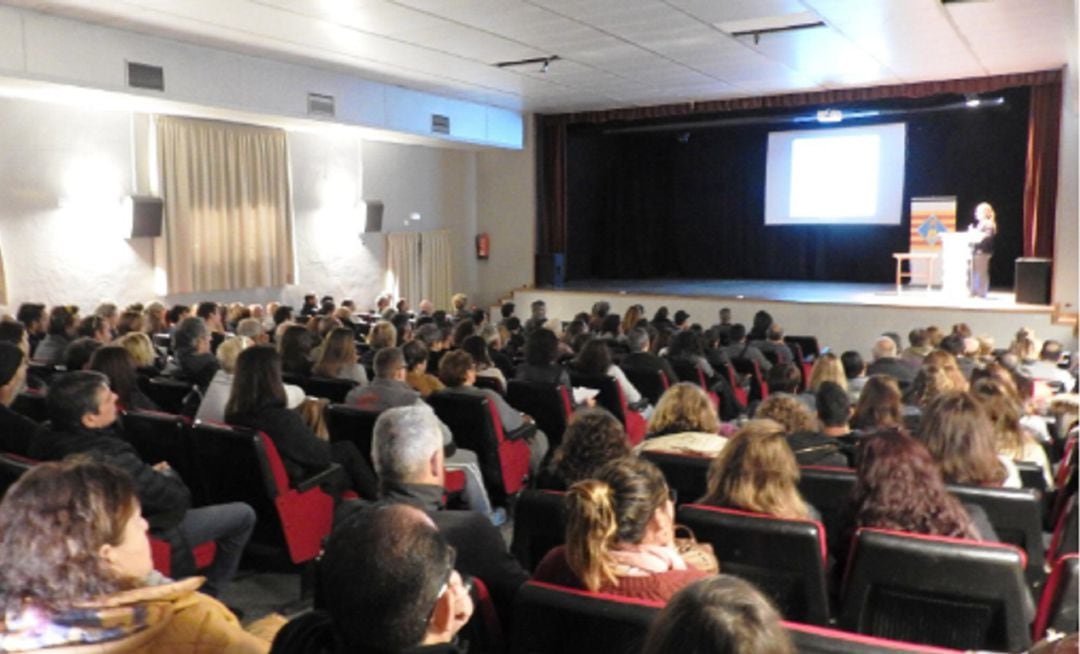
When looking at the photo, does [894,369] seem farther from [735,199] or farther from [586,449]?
[735,199]

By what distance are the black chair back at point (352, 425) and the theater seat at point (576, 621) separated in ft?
7.95

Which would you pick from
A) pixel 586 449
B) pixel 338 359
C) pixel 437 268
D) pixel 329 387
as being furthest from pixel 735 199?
pixel 586 449

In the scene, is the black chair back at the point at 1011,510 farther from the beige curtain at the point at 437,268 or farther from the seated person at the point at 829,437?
the beige curtain at the point at 437,268

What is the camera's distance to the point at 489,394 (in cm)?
469

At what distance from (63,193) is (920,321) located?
10023mm

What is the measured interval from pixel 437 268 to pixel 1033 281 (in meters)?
8.80

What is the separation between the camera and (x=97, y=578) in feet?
5.55

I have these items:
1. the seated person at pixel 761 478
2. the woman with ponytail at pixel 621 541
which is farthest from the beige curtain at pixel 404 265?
the woman with ponytail at pixel 621 541

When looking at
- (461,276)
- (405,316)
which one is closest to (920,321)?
(405,316)

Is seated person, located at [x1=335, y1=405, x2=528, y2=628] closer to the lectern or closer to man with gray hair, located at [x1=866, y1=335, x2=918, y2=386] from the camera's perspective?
man with gray hair, located at [x1=866, y1=335, x2=918, y2=386]

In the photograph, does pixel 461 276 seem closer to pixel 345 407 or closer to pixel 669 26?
pixel 669 26

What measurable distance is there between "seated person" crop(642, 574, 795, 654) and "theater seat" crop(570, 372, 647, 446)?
439 cm

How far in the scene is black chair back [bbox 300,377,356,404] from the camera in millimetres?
5020

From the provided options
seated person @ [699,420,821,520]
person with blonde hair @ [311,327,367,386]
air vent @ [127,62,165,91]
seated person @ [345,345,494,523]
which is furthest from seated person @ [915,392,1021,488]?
air vent @ [127,62,165,91]
